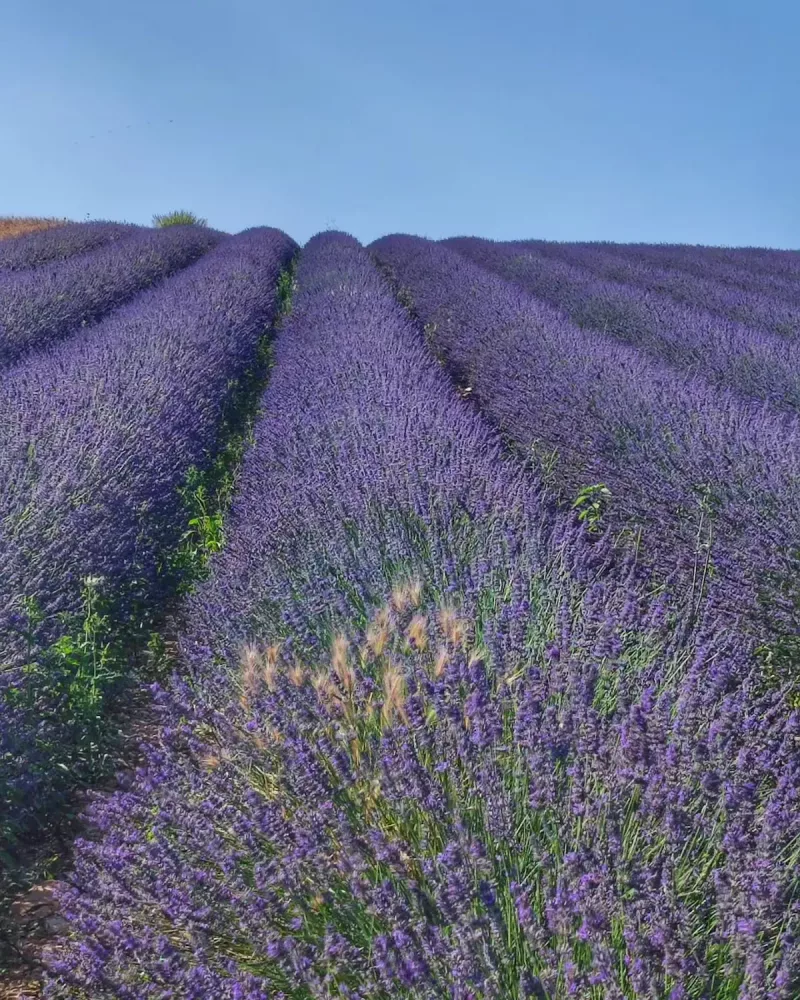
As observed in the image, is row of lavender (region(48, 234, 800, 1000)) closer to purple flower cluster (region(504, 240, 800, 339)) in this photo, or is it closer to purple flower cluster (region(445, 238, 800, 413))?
purple flower cluster (region(445, 238, 800, 413))

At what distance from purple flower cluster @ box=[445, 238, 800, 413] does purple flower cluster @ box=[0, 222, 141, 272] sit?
5700mm

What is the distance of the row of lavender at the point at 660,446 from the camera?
101 inches

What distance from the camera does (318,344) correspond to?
5898 millimetres

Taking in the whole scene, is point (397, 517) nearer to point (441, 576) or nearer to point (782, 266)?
point (441, 576)

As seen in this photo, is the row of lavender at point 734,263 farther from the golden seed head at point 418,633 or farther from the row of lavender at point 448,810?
the golden seed head at point 418,633

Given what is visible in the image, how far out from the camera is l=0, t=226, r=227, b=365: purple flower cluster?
6320 millimetres

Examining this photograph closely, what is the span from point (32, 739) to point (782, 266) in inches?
495

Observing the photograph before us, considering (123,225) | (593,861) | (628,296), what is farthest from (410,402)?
(123,225)

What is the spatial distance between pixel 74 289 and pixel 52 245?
13.3 ft

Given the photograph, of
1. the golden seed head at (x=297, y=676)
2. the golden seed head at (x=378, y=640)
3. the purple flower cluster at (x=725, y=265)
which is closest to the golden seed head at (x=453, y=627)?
the golden seed head at (x=378, y=640)

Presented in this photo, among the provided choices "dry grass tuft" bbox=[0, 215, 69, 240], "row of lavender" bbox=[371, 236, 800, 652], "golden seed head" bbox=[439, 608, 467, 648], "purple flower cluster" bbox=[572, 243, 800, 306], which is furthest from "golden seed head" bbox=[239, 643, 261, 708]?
"dry grass tuft" bbox=[0, 215, 69, 240]

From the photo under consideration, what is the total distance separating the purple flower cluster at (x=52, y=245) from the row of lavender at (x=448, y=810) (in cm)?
875

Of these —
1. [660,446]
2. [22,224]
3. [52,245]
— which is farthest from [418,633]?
[22,224]

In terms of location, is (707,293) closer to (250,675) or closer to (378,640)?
(378,640)
